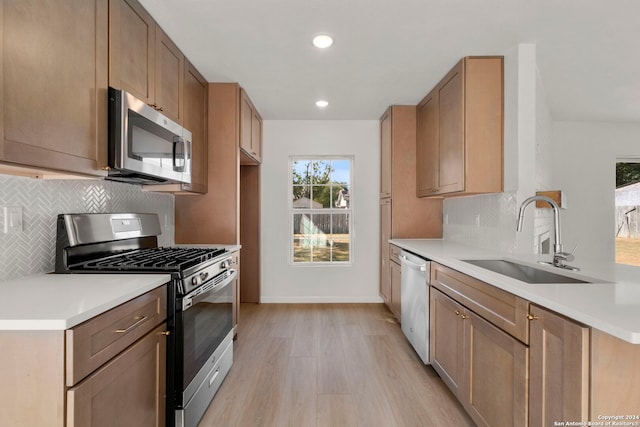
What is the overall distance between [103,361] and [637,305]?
6.00 feet

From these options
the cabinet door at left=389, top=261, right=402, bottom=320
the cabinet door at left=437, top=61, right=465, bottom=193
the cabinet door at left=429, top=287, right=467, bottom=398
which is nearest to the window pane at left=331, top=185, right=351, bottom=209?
the cabinet door at left=389, top=261, right=402, bottom=320

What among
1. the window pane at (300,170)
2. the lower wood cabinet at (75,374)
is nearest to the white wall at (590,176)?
the window pane at (300,170)

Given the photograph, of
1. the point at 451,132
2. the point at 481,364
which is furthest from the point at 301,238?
the point at 481,364

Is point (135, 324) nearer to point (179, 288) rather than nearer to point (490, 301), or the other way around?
point (179, 288)

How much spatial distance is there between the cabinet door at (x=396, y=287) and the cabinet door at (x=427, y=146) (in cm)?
83

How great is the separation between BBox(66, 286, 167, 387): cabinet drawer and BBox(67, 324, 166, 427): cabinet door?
0.03 metres

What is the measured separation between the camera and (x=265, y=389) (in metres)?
2.29

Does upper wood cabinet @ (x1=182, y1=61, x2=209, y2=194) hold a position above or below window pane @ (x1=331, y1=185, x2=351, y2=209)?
above

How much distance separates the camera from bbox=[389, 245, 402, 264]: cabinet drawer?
339 cm

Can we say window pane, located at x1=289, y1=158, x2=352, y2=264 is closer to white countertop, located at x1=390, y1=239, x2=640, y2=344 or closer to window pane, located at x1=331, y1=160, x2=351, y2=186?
window pane, located at x1=331, y1=160, x2=351, y2=186

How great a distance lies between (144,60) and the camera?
1985mm

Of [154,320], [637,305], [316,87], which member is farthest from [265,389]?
[316,87]

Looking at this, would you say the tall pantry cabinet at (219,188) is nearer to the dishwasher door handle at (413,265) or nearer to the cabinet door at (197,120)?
the cabinet door at (197,120)

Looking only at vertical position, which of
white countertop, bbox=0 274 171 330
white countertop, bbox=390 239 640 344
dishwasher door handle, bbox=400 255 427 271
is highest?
white countertop, bbox=390 239 640 344
